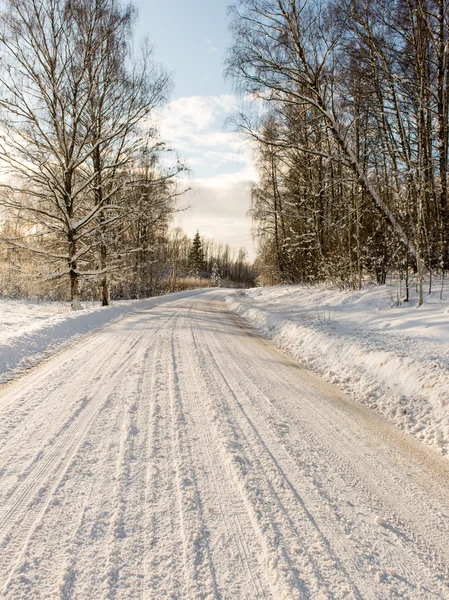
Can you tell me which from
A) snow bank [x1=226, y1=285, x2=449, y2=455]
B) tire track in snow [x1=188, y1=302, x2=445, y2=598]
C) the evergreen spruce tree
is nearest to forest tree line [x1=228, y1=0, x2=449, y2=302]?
snow bank [x1=226, y1=285, x2=449, y2=455]

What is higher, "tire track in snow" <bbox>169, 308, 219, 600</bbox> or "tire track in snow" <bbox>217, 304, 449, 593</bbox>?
"tire track in snow" <bbox>169, 308, 219, 600</bbox>

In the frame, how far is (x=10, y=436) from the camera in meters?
2.78

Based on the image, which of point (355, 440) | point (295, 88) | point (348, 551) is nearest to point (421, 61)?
point (295, 88)

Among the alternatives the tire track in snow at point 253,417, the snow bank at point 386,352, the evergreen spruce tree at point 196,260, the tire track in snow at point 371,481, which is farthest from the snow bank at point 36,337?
the evergreen spruce tree at point 196,260

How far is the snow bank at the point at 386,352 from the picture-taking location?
3.49 metres

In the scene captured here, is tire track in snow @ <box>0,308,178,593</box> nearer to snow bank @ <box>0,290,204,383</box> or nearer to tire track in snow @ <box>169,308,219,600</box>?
tire track in snow @ <box>169,308,219,600</box>

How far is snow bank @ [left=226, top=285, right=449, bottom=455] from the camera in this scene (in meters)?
3.49

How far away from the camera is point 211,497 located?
2.08 m

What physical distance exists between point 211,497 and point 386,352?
361 cm

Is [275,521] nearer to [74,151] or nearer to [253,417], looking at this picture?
[253,417]

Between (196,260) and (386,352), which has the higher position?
(196,260)

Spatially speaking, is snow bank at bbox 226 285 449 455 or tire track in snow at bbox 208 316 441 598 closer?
tire track in snow at bbox 208 316 441 598

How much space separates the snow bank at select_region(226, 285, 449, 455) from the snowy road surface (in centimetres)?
41

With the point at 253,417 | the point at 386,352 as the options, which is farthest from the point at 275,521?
the point at 386,352
